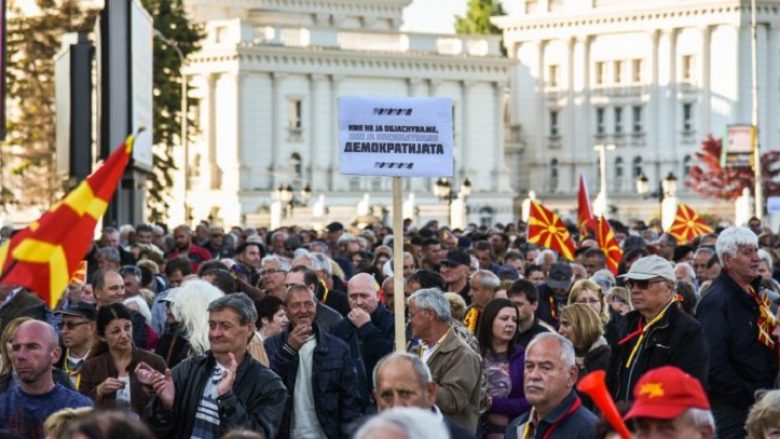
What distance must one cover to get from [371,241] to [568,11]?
7403 centimetres

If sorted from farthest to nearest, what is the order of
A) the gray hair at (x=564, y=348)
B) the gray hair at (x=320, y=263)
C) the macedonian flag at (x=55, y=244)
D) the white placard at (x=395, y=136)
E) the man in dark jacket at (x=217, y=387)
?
the gray hair at (x=320, y=263) → the white placard at (x=395, y=136) → the man in dark jacket at (x=217, y=387) → the gray hair at (x=564, y=348) → the macedonian flag at (x=55, y=244)

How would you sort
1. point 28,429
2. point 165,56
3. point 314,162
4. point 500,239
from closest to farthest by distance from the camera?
point 28,429, point 500,239, point 165,56, point 314,162

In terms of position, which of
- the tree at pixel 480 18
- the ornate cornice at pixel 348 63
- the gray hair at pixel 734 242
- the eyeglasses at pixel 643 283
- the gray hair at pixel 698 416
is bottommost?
the gray hair at pixel 698 416

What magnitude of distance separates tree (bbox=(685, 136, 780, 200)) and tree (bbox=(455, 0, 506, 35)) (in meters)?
23.2

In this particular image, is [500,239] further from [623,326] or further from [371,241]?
[623,326]

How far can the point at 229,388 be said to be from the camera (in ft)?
37.1

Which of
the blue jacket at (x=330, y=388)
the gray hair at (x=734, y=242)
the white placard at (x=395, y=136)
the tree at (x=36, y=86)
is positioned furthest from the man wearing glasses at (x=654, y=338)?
Answer: the tree at (x=36, y=86)

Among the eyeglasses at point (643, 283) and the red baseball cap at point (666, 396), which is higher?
the eyeglasses at point (643, 283)

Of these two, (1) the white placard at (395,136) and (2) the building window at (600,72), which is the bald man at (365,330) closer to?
(1) the white placard at (395,136)

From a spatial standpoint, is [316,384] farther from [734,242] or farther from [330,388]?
[734,242]

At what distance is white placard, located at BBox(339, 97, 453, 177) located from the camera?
1433 cm

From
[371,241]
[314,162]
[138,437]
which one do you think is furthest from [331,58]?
[138,437]

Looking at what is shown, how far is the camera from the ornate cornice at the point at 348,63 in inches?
3536

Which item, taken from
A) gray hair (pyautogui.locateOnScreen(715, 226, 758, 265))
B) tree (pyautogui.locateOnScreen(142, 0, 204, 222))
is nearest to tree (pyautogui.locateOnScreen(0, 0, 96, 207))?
tree (pyautogui.locateOnScreen(142, 0, 204, 222))
